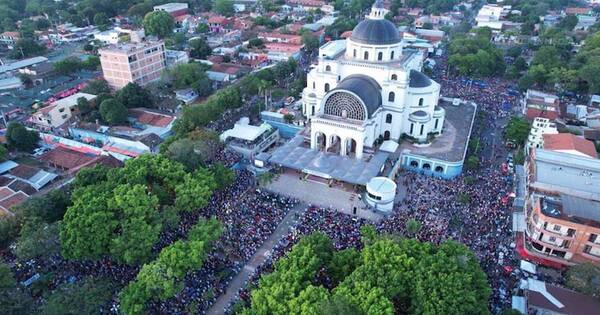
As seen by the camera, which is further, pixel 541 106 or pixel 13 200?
pixel 541 106

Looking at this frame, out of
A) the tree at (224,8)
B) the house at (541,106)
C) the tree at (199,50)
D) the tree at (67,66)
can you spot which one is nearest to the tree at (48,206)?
the tree at (67,66)

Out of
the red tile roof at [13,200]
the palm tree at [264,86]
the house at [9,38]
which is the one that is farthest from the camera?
the house at [9,38]

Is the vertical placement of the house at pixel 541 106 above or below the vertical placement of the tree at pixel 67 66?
below

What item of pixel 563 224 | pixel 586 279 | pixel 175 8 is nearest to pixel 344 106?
pixel 563 224

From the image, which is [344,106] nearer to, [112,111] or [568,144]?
[568,144]

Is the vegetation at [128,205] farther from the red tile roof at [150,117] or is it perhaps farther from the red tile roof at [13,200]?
the red tile roof at [150,117]

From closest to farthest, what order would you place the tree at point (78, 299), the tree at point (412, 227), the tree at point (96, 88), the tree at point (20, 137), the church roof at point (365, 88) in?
the tree at point (78, 299), the tree at point (412, 227), the church roof at point (365, 88), the tree at point (20, 137), the tree at point (96, 88)

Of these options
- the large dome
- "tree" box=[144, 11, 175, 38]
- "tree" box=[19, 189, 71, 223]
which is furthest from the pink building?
the large dome

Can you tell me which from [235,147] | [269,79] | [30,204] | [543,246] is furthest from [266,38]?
[543,246]
